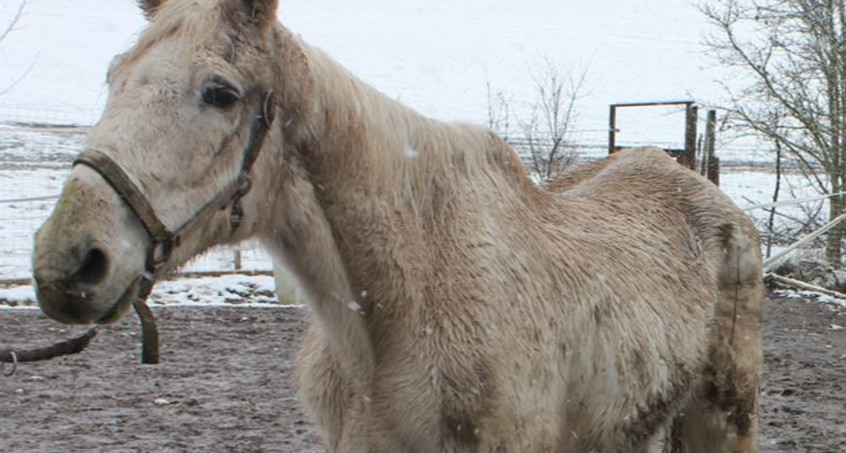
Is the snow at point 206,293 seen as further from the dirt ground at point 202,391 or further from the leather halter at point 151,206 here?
the leather halter at point 151,206

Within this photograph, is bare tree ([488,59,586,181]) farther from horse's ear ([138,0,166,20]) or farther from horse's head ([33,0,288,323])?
horse's head ([33,0,288,323])

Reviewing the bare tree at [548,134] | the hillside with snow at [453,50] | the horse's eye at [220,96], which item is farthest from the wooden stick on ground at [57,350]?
the hillside with snow at [453,50]

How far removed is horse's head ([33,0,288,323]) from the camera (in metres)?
2.20

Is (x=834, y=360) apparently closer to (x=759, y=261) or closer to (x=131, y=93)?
(x=759, y=261)

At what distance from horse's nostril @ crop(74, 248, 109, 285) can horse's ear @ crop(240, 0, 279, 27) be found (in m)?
0.71

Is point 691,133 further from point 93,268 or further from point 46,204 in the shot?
point 93,268

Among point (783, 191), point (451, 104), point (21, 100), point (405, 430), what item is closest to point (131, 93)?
point (405, 430)

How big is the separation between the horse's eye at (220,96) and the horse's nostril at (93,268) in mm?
453

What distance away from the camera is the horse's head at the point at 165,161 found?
2197 mm

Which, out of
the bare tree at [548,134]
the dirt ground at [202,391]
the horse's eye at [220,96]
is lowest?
the dirt ground at [202,391]

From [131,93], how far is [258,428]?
407 cm

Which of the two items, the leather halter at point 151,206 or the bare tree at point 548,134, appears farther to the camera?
the bare tree at point 548,134

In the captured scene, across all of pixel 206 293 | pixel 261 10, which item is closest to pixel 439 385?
pixel 261 10

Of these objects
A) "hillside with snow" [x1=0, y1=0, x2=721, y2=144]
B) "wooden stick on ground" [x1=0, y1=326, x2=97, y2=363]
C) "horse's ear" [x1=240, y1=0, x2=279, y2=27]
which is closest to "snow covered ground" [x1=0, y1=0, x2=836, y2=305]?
"hillside with snow" [x1=0, y1=0, x2=721, y2=144]
